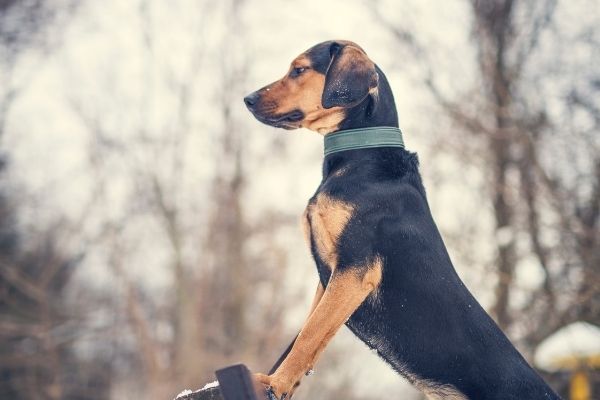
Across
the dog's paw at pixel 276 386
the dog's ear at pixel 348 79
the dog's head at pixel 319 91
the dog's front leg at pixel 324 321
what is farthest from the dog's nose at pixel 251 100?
the dog's paw at pixel 276 386

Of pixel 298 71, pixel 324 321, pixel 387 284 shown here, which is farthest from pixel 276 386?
pixel 298 71

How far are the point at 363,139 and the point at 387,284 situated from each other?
0.73 metres

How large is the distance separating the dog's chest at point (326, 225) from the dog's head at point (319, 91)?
46 centimetres

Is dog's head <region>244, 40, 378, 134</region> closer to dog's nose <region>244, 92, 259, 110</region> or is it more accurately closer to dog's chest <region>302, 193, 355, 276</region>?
dog's nose <region>244, 92, 259, 110</region>

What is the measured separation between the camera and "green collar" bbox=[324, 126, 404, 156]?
169 inches

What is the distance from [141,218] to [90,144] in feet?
9.01

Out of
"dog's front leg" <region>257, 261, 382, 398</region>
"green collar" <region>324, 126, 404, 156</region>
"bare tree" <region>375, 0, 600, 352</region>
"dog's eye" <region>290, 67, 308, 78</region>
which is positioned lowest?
"dog's front leg" <region>257, 261, 382, 398</region>

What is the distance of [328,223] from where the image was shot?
4078mm

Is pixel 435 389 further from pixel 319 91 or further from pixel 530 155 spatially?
pixel 530 155

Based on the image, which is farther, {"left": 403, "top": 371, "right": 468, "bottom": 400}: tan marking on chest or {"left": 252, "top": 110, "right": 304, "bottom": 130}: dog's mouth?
{"left": 252, "top": 110, "right": 304, "bottom": 130}: dog's mouth

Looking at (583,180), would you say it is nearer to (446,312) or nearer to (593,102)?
(593,102)

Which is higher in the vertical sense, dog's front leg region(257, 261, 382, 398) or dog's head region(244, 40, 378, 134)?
dog's head region(244, 40, 378, 134)

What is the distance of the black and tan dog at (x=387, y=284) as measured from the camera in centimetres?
391

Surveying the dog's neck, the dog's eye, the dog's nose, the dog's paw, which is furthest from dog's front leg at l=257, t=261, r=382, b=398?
the dog's eye
